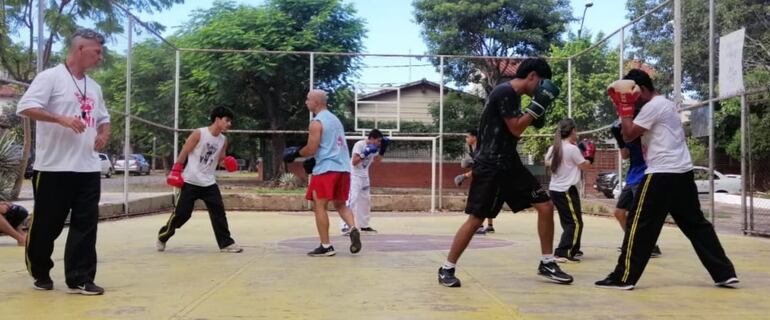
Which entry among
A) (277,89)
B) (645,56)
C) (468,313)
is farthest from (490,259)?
(277,89)

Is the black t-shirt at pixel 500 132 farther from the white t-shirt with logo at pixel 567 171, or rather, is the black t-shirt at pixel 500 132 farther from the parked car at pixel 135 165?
the parked car at pixel 135 165

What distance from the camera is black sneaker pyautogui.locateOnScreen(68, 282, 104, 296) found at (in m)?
4.75

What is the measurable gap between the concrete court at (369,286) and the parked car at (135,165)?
4407 mm

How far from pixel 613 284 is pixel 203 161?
441 cm

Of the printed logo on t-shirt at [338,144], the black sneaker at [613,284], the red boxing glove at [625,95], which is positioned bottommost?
the black sneaker at [613,284]

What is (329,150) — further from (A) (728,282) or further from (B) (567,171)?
(A) (728,282)

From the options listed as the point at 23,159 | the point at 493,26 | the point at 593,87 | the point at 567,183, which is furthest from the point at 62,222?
the point at 493,26

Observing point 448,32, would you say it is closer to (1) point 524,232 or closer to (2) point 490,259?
(1) point 524,232

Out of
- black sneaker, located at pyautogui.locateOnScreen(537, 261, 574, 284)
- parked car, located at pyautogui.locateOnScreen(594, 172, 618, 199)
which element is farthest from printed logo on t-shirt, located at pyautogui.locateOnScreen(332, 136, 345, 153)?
parked car, located at pyautogui.locateOnScreen(594, 172, 618, 199)

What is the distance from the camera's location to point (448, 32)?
1260 inches

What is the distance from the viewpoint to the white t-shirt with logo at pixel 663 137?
5211 mm

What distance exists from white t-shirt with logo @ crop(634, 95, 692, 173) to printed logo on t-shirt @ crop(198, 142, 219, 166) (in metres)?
4.43

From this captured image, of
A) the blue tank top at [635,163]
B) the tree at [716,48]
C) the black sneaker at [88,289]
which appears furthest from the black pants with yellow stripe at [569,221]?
the tree at [716,48]

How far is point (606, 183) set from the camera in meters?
22.8
